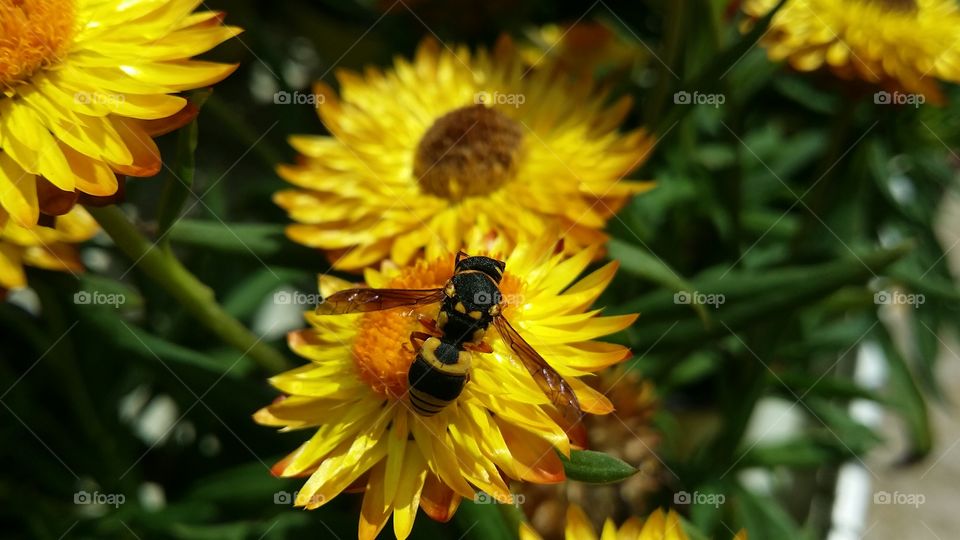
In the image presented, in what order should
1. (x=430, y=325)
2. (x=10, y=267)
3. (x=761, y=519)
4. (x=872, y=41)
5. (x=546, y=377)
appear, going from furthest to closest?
1. (x=761, y=519)
2. (x=872, y=41)
3. (x=10, y=267)
4. (x=430, y=325)
5. (x=546, y=377)

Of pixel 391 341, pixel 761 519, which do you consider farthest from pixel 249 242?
pixel 761 519

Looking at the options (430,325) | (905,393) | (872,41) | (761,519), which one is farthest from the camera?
(905,393)

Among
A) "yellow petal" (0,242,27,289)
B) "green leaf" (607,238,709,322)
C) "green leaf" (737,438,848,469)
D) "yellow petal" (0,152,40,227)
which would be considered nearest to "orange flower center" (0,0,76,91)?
"yellow petal" (0,152,40,227)

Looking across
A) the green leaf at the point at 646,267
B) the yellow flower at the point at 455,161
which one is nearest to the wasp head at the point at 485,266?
the yellow flower at the point at 455,161

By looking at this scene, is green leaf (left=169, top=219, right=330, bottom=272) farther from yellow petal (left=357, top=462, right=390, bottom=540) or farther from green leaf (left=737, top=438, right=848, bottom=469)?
green leaf (left=737, top=438, right=848, bottom=469)

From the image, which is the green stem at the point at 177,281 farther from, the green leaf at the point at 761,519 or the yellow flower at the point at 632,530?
the green leaf at the point at 761,519

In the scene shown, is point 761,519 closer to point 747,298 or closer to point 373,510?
point 747,298

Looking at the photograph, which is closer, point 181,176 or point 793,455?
point 181,176
